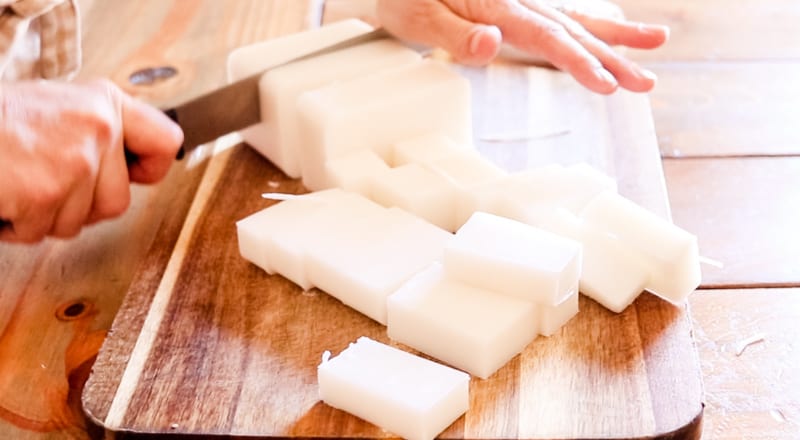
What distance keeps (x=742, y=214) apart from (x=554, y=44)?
368 mm

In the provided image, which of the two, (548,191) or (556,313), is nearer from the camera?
(556,313)

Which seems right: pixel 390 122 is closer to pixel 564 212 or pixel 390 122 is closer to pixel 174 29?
pixel 564 212

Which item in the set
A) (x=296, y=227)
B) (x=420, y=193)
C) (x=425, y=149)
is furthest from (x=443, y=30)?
(x=296, y=227)

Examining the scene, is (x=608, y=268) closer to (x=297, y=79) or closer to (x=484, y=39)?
(x=484, y=39)

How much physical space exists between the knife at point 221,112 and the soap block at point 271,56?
2 centimetres

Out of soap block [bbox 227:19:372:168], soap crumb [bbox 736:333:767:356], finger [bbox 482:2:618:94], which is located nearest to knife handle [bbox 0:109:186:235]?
soap block [bbox 227:19:372:168]

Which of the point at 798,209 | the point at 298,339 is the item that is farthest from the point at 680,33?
the point at 298,339

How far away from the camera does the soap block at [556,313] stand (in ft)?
3.95

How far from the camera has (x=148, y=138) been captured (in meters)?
1.35

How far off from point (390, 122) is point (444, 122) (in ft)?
0.31

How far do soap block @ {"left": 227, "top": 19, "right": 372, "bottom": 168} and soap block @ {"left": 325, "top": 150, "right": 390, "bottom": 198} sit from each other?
0.41 ft

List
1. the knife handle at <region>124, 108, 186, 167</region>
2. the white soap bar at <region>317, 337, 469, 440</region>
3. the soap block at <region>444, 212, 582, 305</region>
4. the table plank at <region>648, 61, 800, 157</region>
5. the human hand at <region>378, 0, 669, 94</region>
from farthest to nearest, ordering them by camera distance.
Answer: the table plank at <region>648, 61, 800, 157</region>
the human hand at <region>378, 0, 669, 94</region>
the knife handle at <region>124, 108, 186, 167</region>
the soap block at <region>444, 212, 582, 305</region>
the white soap bar at <region>317, 337, 469, 440</region>

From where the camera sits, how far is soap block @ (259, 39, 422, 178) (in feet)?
5.02

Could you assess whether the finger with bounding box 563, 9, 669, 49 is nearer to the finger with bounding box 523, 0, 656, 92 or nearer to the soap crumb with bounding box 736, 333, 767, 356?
the finger with bounding box 523, 0, 656, 92
